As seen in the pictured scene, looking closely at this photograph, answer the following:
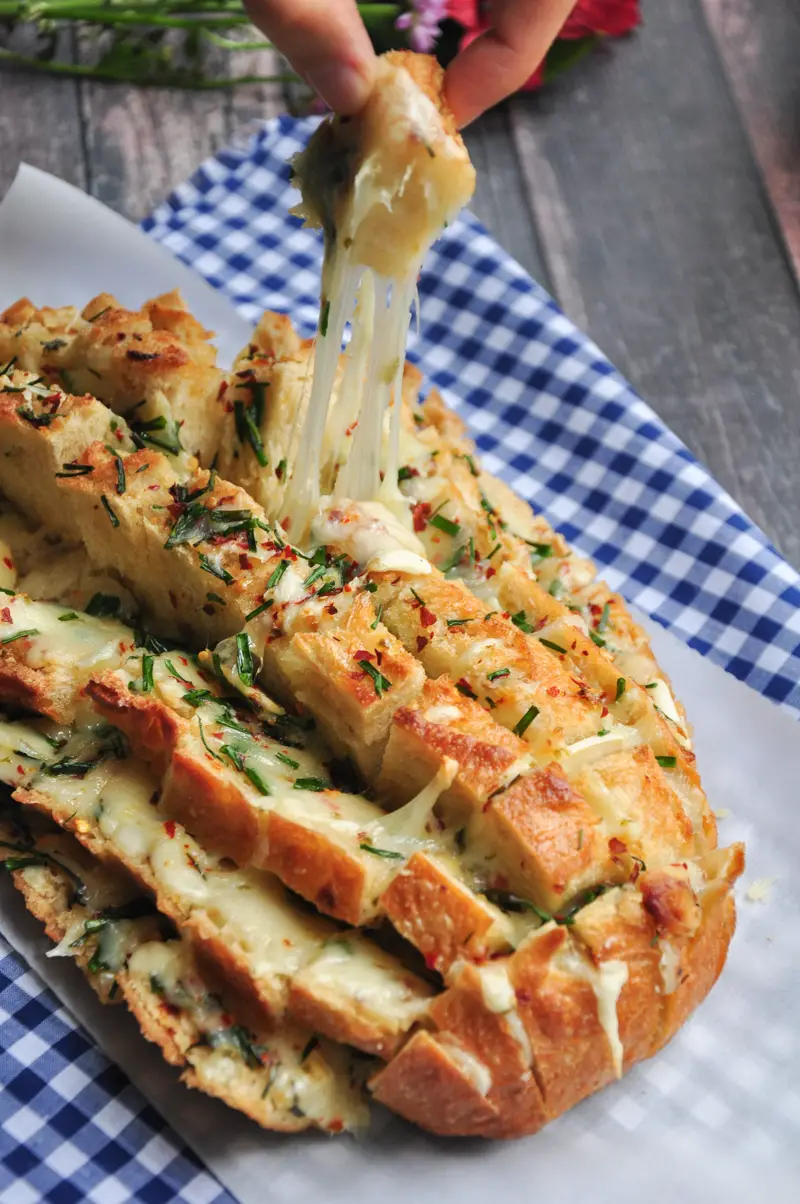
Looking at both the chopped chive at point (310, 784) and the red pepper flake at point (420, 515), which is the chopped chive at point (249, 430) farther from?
the chopped chive at point (310, 784)

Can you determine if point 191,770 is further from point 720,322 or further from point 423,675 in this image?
point 720,322

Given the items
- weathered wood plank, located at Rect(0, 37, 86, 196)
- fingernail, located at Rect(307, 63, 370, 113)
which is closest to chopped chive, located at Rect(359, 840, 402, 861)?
fingernail, located at Rect(307, 63, 370, 113)

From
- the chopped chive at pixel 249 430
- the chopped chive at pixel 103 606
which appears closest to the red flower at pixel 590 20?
the chopped chive at pixel 249 430

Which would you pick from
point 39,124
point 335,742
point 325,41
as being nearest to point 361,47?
point 325,41

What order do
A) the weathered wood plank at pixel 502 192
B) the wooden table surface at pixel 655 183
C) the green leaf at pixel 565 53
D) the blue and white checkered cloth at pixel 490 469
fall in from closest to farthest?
1. the blue and white checkered cloth at pixel 490 469
2. the wooden table surface at pixel 655 183
3. the weathered wood plank at pixel 502 192
4. the green leaf at pixel 565 53

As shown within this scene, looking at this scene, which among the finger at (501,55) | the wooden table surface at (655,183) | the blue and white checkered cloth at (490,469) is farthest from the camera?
the wooden table surface at (655,183)

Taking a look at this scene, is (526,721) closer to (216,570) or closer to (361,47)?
(216,570)
